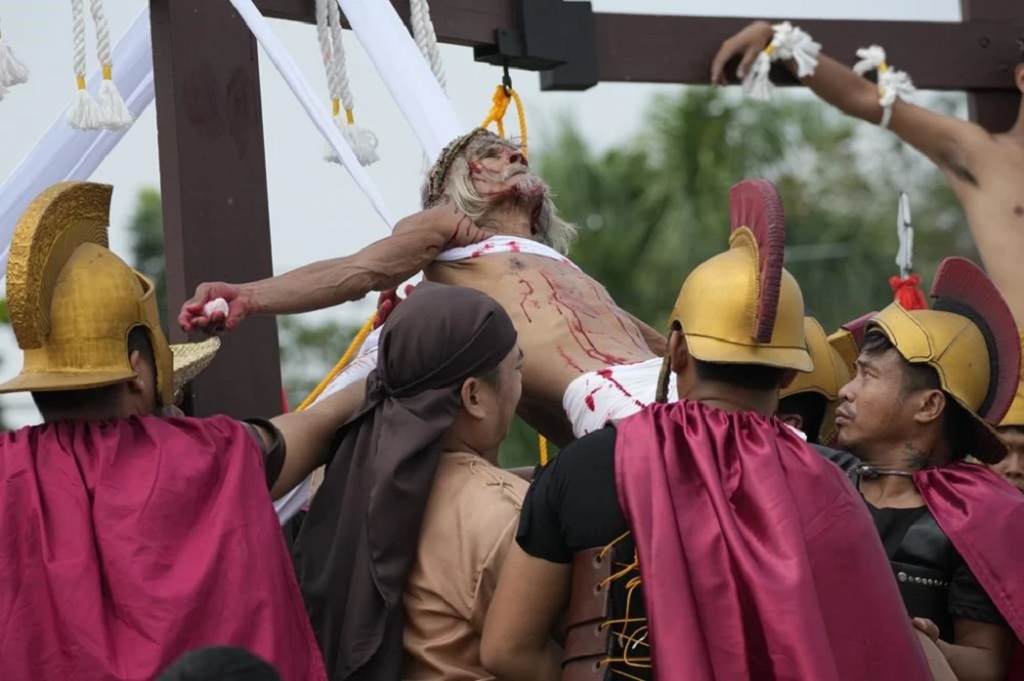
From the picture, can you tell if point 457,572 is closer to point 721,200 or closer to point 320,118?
point 320,118

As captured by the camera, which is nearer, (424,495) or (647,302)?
(424,495)

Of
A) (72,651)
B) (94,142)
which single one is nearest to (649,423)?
(72,651)

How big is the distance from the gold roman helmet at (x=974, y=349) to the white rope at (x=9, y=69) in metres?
1.94

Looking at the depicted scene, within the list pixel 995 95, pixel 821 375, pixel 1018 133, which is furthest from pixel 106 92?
pixel 995 95

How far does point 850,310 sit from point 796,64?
709 inches

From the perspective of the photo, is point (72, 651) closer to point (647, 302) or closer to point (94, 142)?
point (94, 142)

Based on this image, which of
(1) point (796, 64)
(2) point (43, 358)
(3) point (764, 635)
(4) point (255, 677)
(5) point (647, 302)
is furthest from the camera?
(5) point (647, 302)

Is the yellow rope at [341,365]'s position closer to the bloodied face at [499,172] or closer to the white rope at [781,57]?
the bloodied face at [499,172]

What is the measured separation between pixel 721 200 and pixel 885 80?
1677cm

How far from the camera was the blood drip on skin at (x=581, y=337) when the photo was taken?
14.1ft

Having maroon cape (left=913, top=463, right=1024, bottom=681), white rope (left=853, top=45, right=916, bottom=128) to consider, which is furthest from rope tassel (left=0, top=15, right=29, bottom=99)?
white rope (left=853, top=45, right=916, bottom=128)

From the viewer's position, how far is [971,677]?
3.42m

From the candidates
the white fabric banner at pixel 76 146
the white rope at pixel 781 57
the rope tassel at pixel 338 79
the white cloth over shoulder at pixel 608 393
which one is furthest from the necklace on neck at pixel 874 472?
the white rope at pixel 781 57

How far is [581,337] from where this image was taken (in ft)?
14.3
